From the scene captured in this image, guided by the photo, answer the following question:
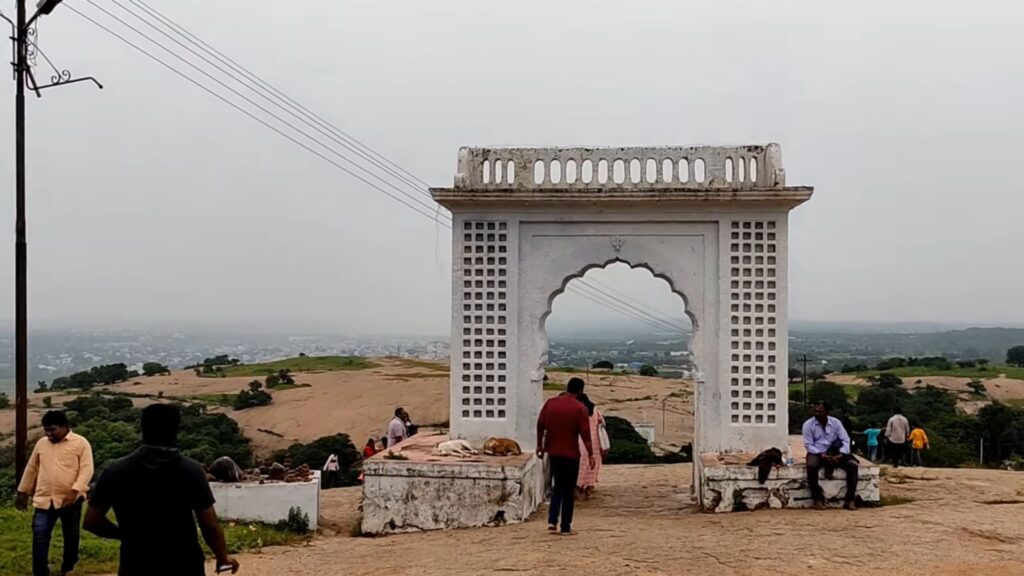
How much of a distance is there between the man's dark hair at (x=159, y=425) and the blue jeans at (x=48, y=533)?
10.8 feet

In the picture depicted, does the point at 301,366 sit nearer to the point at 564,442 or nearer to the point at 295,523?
the point at 295,523

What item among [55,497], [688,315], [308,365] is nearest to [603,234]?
[688,315]

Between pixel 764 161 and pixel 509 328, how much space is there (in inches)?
160

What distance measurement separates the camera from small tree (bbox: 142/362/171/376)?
141 ft

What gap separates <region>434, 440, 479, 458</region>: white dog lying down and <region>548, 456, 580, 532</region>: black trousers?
2.32 m

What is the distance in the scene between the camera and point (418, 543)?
31.4 ft

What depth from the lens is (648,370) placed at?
50.5 m

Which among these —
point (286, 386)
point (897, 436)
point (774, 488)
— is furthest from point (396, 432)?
→ point (286, 386)

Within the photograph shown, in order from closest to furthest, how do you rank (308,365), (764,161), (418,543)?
(418,543)
(764,161)
(308,365)

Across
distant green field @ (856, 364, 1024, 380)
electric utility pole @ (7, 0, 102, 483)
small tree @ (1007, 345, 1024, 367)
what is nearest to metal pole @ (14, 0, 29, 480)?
electric utility pole @ (7, 0, 102, 483)

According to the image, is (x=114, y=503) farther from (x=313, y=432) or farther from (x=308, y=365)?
(x=308, y=365)

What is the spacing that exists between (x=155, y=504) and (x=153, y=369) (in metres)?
42.3

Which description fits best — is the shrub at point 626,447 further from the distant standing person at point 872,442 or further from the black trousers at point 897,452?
the black trousers at point 897,452

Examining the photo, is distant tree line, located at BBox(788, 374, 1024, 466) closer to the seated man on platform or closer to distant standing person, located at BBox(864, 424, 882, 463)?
distant standing person, located at BBox(864, 424, 882, 463)
